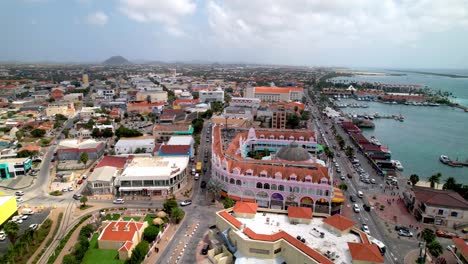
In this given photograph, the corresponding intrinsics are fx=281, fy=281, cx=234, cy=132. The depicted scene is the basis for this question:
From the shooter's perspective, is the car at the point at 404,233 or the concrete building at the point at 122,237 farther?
the car at the point at 404,233

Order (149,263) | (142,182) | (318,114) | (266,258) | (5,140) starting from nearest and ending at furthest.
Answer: (266,258) → (149,263) → (142,182) → (5,140) → (318,114)

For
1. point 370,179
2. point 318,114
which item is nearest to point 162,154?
point 370,179

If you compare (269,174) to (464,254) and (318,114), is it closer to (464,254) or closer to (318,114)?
(464,254)

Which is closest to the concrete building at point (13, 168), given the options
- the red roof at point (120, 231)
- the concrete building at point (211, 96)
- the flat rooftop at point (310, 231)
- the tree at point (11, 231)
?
the tree at point (11, 231)

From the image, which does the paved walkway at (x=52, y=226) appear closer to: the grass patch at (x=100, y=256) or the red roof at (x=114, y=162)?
the grass patch at (x=100, y=256)

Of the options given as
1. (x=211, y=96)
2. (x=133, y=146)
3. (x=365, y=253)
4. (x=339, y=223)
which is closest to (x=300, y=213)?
(x=339, y=223)

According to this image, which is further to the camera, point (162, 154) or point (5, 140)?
point (5, 140)
